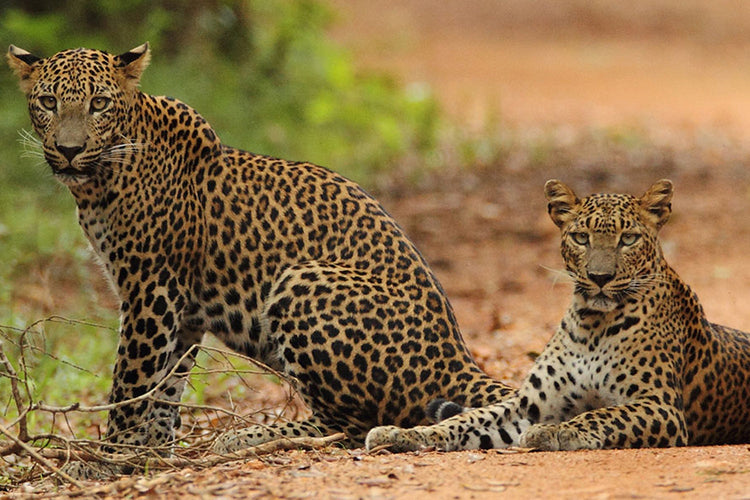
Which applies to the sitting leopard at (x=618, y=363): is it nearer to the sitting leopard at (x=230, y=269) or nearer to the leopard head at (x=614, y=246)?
the leopard head at (x=614, y=246)

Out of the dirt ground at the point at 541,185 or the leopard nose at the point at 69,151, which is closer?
the dirt ground at the point at 541,185

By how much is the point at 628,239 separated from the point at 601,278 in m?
0.30

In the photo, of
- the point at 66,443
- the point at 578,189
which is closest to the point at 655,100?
the point at 578,189

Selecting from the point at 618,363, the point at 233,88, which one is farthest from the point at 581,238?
the point at 233,88

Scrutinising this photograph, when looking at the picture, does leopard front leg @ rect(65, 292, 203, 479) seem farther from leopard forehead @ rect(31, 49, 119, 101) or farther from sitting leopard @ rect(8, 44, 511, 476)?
leopard forehead @ rect(31, 49, 119, 101)

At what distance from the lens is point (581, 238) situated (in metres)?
7.01

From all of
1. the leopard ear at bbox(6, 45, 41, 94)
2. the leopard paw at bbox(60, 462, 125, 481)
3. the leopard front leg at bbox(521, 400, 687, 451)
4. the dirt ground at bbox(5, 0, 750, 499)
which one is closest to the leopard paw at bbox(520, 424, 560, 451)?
the leopard front leg at bbox(521, 400, 687, 451)

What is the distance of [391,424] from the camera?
292 inches

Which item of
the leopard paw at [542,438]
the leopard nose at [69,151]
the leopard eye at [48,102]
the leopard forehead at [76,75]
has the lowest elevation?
the leopard paw at [542,438]

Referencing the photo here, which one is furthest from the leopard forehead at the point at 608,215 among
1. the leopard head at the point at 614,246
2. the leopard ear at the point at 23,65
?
the leopard ear at the point at 23,65

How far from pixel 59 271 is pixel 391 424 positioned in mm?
6155

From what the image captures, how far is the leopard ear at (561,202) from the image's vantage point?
7238 millimetres

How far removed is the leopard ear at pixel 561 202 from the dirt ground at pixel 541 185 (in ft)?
1.59

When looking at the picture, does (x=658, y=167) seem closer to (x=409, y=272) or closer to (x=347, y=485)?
(x=409, y=272)
